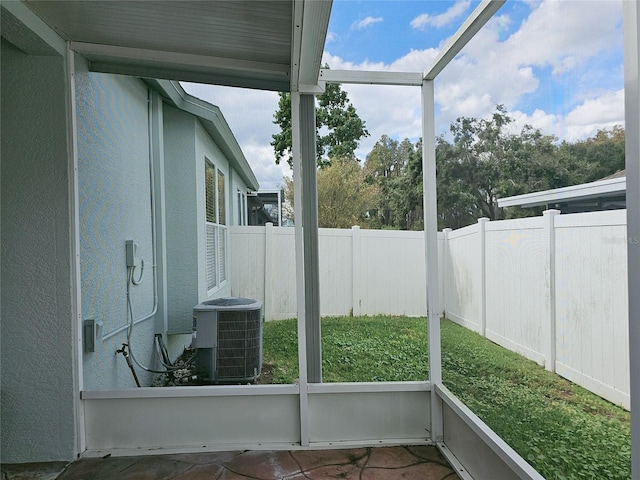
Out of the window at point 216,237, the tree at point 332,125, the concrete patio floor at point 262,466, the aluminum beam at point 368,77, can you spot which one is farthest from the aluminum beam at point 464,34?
the concrete patio floor at point 262,466

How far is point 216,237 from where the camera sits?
3.00 meters

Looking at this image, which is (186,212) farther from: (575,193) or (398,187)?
(575,193)

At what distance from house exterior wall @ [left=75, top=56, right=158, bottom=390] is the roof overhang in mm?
2520

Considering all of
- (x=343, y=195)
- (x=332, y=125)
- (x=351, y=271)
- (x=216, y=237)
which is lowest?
(x=351, y=271)

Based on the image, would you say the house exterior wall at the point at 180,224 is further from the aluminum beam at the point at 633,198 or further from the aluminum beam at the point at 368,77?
the aluminum beam at the point at 633,198

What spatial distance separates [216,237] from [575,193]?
2.27 meters

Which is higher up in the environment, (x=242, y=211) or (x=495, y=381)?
(x=242, y=211)

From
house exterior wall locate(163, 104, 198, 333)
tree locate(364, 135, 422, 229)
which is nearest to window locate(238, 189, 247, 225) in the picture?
house exterior wall locate(163, 104, 198, 333)

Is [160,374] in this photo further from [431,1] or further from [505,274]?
[431,1]

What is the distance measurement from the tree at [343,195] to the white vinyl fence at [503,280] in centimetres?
9

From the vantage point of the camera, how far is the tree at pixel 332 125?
113 inches

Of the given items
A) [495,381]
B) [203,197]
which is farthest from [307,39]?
[495,381]

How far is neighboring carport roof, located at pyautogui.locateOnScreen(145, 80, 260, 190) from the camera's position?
293 cm

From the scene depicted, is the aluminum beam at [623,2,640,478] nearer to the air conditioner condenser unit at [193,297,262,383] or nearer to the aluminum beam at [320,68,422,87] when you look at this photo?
the aluminum beam at [320,68,422,87]
